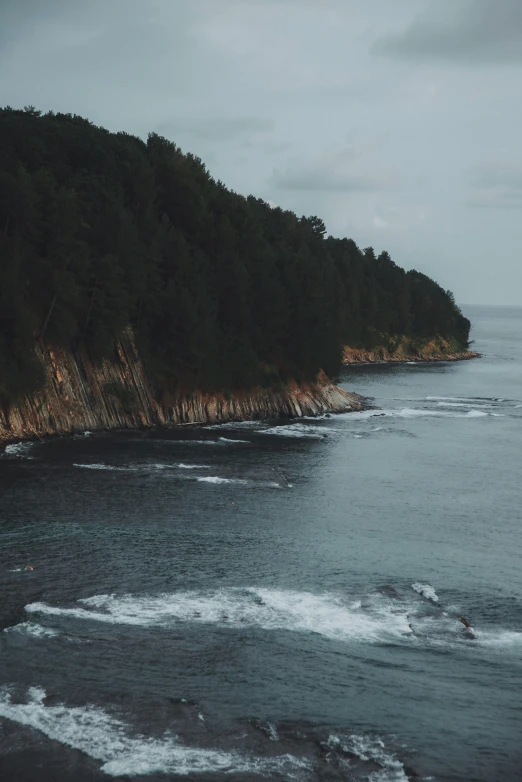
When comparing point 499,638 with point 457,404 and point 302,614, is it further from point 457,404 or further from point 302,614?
point 457,404

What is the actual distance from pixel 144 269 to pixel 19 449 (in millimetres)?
25203

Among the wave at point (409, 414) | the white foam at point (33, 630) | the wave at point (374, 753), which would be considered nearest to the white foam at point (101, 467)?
the white foam at point (33, 630)

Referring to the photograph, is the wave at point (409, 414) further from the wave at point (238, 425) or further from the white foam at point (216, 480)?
the white foam at point (216, 480)

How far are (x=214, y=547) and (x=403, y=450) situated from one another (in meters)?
36.1

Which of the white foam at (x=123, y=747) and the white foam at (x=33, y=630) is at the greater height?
Result: the white foam at (x=33, y=630)

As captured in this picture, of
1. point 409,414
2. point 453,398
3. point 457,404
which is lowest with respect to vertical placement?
point 457,404

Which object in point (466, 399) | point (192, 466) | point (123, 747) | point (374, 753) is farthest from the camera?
point (466, 399)

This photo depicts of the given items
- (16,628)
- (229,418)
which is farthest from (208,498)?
(229,418)

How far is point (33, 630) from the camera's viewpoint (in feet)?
87.5

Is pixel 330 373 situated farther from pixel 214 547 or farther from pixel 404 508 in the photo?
pixel 214 547

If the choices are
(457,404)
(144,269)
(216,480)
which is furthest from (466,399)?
(216,480)

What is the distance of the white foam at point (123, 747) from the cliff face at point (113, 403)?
4132cm

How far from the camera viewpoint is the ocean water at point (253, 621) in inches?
795

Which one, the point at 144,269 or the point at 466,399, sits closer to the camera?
the point at 144,269
